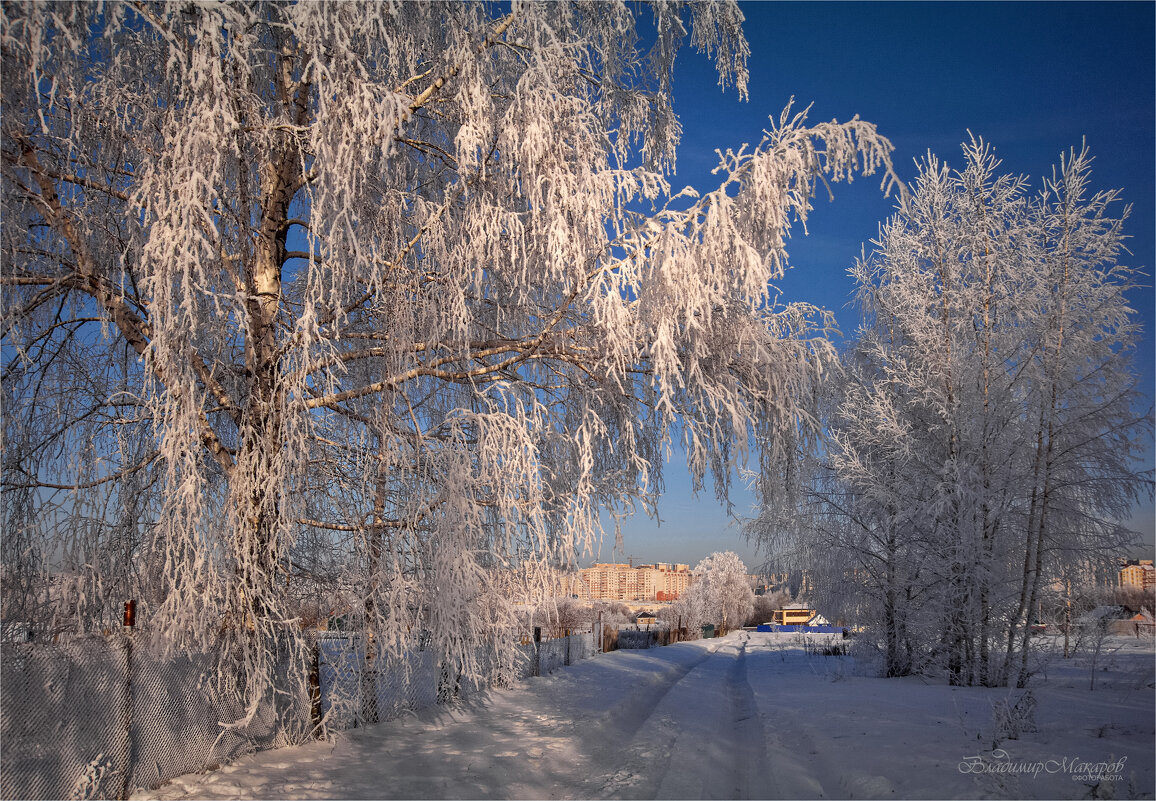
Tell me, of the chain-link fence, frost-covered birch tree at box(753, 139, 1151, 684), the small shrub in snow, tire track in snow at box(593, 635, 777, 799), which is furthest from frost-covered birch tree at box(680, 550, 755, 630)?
the chain-link fence

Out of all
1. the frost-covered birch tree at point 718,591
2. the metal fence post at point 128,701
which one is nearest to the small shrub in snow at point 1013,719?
the metal fence post at point 128,701

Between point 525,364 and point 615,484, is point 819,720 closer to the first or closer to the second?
point 615,484

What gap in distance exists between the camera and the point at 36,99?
5430 mm

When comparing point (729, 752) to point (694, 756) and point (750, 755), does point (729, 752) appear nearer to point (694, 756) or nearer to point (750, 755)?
point (750, 755)

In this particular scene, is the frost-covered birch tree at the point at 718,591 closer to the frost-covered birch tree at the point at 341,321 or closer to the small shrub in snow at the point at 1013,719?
the small shrub in snow at the point at 1013,719

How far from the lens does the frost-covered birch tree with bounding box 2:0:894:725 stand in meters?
5.54

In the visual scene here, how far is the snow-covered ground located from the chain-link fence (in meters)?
0.25

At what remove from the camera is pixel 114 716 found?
543cm

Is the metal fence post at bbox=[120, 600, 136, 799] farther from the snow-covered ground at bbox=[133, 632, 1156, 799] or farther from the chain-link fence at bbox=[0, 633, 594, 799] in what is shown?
the snow-covered ground at bbox=[133, 632, 1156, 799]

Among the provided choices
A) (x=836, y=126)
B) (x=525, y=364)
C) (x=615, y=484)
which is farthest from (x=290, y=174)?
(x=836, y=126)

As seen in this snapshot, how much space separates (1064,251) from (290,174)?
10988mm

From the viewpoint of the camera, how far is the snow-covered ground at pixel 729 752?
590cm

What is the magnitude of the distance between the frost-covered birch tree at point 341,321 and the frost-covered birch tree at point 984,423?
4.31m

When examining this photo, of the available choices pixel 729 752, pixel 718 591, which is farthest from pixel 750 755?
pixel 718 591
